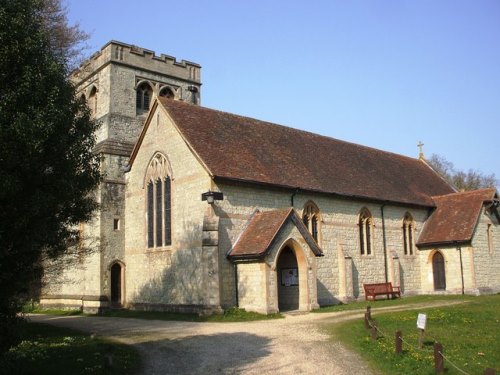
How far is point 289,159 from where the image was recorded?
92.4 feet

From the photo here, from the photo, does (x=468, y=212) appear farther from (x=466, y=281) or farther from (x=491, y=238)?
(x=466, y=281)

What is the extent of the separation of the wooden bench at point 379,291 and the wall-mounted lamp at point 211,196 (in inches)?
393

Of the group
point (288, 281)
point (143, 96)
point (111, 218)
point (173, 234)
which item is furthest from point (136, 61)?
point (288, 281)

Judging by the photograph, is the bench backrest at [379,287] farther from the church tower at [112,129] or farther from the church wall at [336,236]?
the church tower at [112,129]

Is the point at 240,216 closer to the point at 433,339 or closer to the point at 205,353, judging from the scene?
the point at 205,353

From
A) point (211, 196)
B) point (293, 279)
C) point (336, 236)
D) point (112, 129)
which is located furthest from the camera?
point (112, 129)

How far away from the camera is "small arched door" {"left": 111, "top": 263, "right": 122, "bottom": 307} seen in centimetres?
2855

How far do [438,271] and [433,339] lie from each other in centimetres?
1941

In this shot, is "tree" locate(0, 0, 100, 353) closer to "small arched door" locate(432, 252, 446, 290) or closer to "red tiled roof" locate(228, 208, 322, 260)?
"red tiled roof" locate(228, 208, 322, 260)

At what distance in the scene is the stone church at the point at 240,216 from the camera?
2275cm

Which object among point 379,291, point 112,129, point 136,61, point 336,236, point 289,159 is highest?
point 136,61

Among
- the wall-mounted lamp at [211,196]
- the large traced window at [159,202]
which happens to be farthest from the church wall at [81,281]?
the wall-mounted lamp at [211,196]

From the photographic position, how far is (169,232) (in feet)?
83.8

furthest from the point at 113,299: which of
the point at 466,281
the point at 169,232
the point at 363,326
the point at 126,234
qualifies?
the point at 466,281
